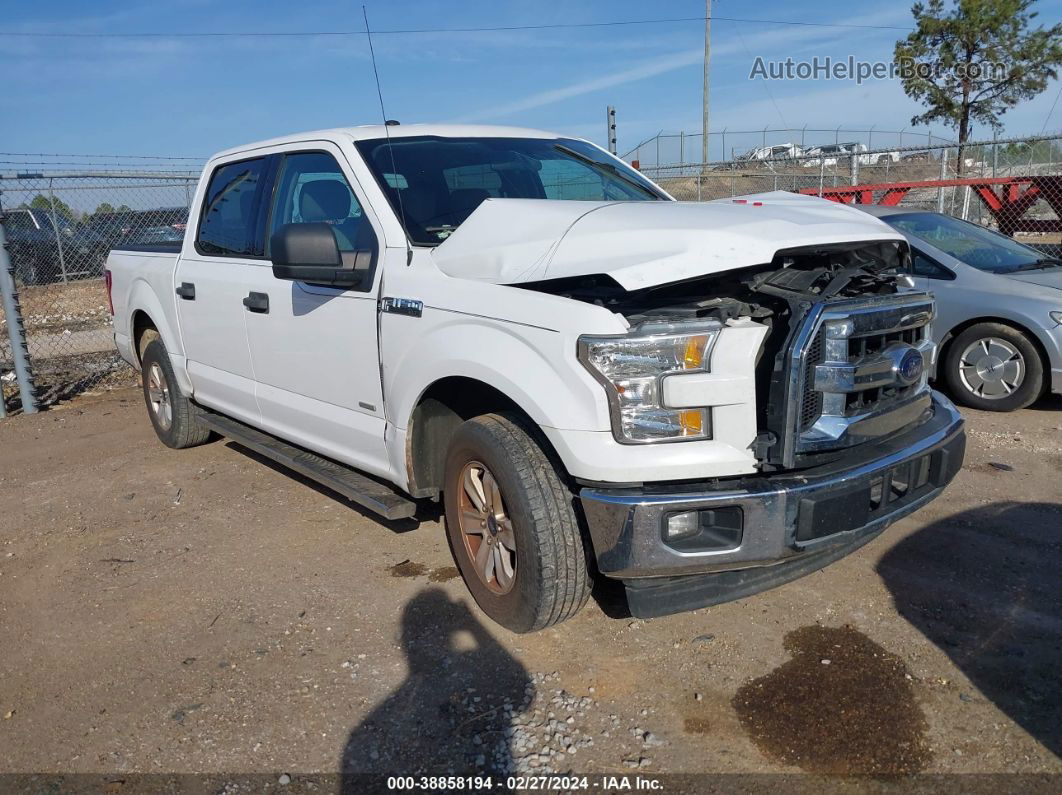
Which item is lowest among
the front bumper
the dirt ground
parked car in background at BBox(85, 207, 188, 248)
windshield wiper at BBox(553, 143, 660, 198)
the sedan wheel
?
the dirt ground

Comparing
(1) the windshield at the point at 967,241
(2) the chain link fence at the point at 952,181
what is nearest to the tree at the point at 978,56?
(2) the chain link fence at the point at 952,181

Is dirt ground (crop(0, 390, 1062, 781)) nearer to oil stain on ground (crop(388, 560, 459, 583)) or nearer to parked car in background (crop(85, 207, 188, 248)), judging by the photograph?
oil stain on ground (crop(388, 560, 459, 583))

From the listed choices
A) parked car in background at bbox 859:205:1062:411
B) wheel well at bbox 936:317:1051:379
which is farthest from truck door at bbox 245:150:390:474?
wheel well at bbox 936:317:1051:379

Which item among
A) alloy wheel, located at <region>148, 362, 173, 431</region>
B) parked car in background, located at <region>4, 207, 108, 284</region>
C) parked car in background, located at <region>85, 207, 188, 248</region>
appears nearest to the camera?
alloy wheel, located at <region>148, 362, 173, 431</region>

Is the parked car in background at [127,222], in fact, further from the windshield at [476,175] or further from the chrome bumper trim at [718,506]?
the chrome bumper trim at [718,506]

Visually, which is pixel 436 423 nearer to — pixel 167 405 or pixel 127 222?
pixel 167 405

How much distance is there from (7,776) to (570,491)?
2036mm

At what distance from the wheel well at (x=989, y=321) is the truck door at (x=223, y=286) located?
16.7ft

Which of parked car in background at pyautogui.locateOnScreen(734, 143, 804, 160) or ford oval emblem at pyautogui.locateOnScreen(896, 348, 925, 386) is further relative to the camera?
parked car in background at pyautogui.locateOnScreen(734, 143, 804, 160)

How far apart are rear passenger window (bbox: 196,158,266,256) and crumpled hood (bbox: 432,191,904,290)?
175 centimetres

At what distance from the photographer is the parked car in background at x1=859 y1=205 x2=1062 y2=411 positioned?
611 centimetres

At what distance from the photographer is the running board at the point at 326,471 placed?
3.73 meters

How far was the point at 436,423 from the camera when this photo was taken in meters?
Answer: 3.66

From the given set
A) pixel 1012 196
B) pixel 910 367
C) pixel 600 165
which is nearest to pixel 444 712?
pixel 910 367
